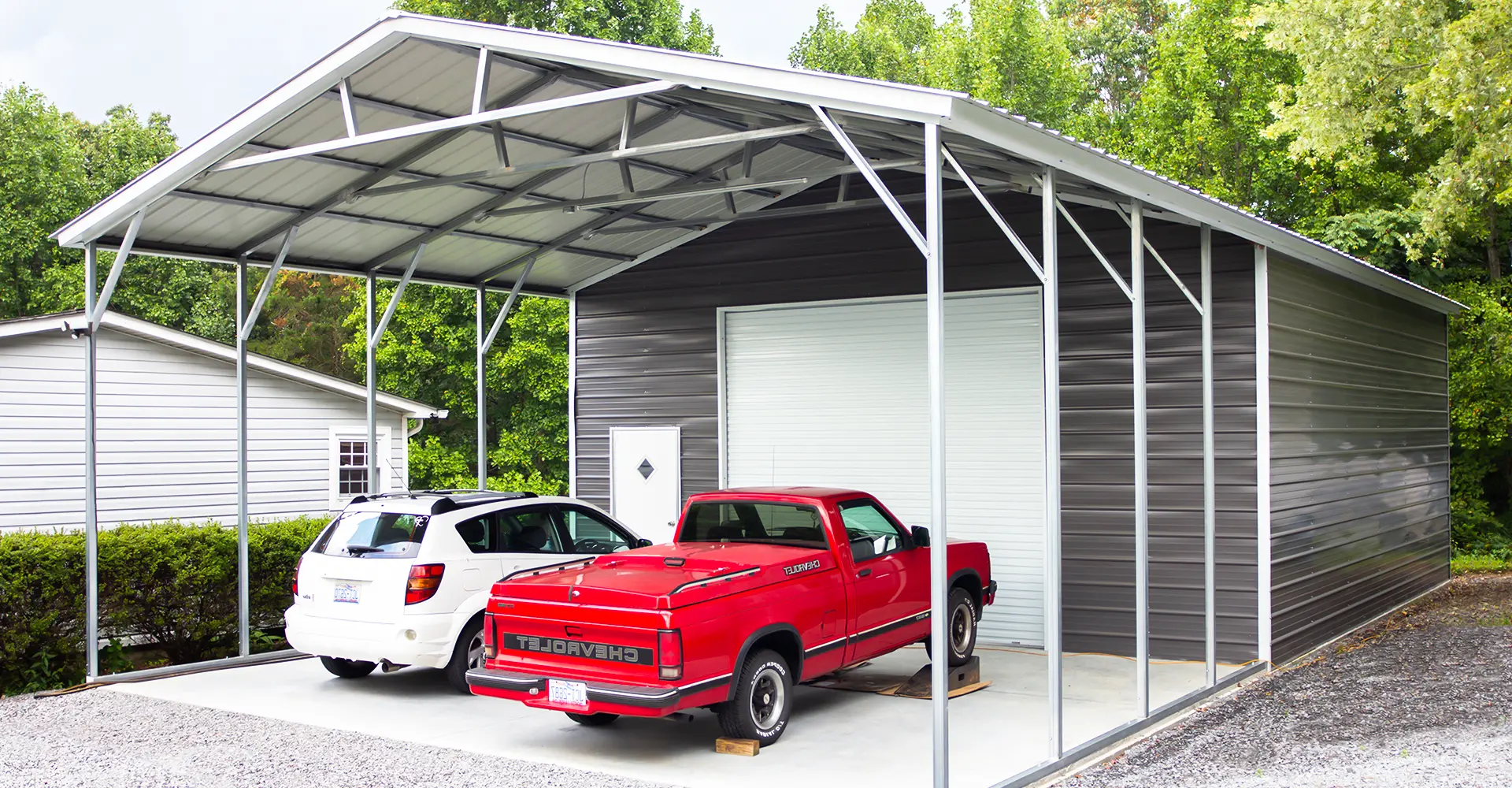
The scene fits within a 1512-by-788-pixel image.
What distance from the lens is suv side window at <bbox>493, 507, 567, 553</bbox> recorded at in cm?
934

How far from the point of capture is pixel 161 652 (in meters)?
11.0

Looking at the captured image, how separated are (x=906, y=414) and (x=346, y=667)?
564cm

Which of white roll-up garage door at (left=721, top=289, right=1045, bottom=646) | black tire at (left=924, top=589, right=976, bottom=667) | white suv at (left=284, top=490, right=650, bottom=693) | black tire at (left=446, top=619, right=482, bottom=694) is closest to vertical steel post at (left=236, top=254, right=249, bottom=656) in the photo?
white suv at (left=284, top=490, right=650, bottom=693)

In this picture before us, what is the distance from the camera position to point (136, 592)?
10406 millimetres

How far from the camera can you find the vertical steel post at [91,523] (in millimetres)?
9641

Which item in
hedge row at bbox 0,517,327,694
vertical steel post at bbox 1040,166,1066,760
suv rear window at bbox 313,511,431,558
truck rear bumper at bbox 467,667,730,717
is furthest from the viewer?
hedge row at bbox 0,517,327,694

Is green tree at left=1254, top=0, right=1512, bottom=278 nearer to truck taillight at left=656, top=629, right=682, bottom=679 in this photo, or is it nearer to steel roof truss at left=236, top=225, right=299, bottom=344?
truck taillight at left=656, top=629, right=682, bottom=679

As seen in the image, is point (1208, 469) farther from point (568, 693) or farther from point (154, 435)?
point (154, 435)

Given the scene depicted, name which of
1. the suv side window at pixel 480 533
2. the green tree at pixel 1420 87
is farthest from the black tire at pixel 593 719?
the green tree at pixel 1420 87

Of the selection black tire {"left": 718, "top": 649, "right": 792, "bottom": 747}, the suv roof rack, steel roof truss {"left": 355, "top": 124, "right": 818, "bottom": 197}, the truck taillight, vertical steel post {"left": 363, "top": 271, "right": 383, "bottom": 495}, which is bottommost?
black tire {"left": 718, "top": 649, "right": 792, "bottom": 747}

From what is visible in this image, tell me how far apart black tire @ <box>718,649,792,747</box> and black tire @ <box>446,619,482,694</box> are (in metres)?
2.40

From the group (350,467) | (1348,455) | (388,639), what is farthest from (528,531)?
(350,467)

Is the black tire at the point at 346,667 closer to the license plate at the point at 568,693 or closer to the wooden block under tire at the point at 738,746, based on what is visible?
the license plate at the point at 568,693

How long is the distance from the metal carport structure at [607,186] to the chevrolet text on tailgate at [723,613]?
1286 millimetres
